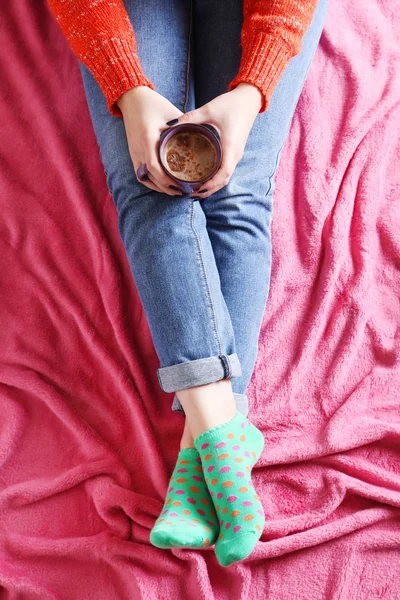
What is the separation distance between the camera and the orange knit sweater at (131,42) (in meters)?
0.90

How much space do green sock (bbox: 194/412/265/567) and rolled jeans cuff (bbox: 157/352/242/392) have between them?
67 millimetres

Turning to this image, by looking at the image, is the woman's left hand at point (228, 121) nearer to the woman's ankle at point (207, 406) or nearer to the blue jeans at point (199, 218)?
the blue jeans at point (199, 218)

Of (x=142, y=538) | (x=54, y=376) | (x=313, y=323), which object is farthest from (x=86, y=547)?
(x=313, y=323)

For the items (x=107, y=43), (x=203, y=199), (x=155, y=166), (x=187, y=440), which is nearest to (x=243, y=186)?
(x=203, y=199)

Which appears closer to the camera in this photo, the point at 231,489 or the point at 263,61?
the point at 231,489

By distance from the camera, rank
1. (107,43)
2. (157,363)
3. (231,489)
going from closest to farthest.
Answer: (231,489)
(107,43)
(157,363)

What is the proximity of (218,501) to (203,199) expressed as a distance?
1.50 ft

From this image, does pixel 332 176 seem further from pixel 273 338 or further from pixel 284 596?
pixel 284 596

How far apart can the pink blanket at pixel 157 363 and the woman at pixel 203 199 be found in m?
0.12

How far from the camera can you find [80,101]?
1225 millimetres

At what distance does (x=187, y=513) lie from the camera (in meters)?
0.81

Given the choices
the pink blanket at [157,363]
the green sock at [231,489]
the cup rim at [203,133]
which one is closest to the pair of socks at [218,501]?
the green sock at [231,489]

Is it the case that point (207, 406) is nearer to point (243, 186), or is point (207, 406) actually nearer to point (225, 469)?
point (225, 469)

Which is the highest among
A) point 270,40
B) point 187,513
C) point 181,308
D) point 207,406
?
point 270,40
